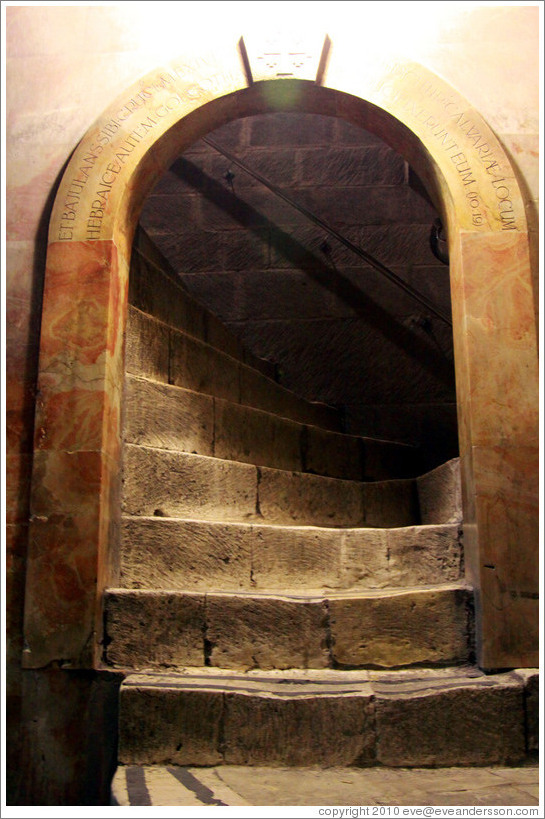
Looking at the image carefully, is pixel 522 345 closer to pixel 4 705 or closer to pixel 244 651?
pixel 244 651

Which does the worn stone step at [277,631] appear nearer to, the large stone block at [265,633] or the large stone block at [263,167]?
the large stone block at [265,633]

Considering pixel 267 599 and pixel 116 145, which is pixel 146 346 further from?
pixel 267 599

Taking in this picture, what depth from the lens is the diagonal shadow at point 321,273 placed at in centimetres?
535

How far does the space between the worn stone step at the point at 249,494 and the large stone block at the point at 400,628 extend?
0.84m

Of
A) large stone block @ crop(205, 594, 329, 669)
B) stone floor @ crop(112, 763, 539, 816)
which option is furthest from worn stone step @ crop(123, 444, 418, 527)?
stone floor @ crop(112, 763, 539, 816)

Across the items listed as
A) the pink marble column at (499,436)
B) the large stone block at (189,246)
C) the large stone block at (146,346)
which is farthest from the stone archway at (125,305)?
the large stone block at (189,246)

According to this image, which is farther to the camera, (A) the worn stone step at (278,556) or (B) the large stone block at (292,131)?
(B) the large stone block at (292,131)

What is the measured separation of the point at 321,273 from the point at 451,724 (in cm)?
367

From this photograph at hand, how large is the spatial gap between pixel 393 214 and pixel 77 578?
3857 millimetres

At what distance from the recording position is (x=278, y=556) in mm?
3158

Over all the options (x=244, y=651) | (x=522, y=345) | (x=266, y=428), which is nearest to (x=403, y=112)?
(x=522, y=345)

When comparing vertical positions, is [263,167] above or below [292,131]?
below

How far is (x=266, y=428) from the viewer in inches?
159

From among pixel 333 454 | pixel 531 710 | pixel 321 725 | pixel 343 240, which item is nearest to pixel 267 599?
pixel 321 725
